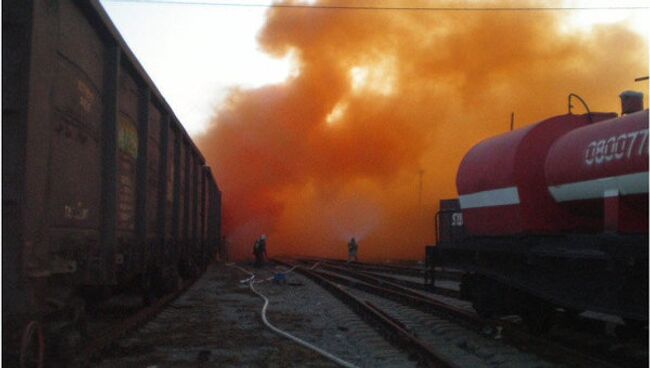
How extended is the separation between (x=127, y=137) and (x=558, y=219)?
6159 mm

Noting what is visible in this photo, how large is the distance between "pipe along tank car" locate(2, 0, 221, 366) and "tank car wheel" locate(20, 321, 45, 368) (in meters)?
0.02

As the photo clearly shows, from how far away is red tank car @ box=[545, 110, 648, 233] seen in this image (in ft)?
20.2

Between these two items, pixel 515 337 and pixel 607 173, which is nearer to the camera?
pixel 607 173

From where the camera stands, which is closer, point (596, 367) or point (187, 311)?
point (596, 367)

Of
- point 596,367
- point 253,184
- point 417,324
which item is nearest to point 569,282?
point 596,367

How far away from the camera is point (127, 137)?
27.1ft

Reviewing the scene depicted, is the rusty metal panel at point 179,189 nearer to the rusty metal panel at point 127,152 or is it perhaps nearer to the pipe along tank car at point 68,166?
the pipe along tank car at point 68,166

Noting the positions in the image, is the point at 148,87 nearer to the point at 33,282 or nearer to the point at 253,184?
the point at 33,282

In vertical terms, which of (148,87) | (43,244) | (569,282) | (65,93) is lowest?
(569,282)

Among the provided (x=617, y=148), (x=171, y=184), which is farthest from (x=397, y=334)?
(x=171, y=184)

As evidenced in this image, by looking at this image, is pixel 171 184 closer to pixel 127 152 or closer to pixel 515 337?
pixel 127 152

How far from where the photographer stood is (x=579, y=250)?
7035 millimetres

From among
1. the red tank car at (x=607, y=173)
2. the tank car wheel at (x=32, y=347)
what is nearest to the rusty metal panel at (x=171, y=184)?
the tank car wheel at (x=32, y=347)

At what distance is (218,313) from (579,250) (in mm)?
6943
